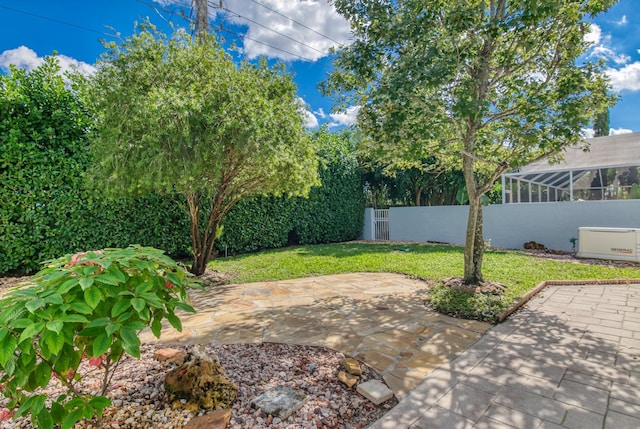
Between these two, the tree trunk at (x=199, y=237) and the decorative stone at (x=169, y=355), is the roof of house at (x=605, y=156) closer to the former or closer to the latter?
the tree trunk at (x=199, y=237)

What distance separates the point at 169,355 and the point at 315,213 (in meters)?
10.2

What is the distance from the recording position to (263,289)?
6.38 metres

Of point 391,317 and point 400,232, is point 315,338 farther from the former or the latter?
point 400,232

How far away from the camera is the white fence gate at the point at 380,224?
15.5m

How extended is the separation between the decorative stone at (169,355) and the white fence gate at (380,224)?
12.9m

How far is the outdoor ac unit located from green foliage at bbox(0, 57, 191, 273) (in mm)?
13056

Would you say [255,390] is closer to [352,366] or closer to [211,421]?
[211,421]

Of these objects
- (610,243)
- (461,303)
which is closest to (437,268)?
(461,303)

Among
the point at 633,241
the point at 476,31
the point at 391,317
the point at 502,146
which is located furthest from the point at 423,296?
the point at 633,241

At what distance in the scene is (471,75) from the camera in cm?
568

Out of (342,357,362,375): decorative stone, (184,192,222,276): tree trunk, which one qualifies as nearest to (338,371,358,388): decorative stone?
(342,357,362,375): decorative stone

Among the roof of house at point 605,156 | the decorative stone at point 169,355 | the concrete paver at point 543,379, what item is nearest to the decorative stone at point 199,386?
the decorative stone at point 169,355

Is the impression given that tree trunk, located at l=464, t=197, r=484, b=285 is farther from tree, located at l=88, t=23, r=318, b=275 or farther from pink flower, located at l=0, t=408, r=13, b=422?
pink flower, located at l=0, t=408, r=13, b=422

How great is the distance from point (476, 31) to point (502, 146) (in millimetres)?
2177
